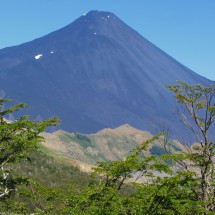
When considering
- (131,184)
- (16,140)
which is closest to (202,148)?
(131,184)

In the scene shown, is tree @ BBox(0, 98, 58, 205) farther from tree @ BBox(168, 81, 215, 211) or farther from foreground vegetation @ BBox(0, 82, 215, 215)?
tree @ BBox(168, 81, 215, 211)

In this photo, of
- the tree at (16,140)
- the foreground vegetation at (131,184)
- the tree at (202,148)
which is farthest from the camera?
the tree at (202,148)

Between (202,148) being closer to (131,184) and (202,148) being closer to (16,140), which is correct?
(131,184)

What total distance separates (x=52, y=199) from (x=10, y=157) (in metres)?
4.15

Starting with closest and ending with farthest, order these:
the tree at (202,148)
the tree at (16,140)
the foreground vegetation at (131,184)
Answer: the foreground vegetation at (131,184) → the tree at (16,140) → the tree at (202,148)

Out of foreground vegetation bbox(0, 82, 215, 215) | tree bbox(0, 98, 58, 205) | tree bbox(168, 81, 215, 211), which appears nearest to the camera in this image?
foreground vegetation bbox(0, 82, 215, 215)

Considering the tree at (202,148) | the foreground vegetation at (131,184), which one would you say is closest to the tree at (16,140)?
the foreground vegetation at (131,184)

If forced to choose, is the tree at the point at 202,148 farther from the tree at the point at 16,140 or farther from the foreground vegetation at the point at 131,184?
the tree at the point at 16,140

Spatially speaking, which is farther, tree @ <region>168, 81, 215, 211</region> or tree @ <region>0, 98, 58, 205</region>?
tree @ <region>168, 81, 215, 211</region>

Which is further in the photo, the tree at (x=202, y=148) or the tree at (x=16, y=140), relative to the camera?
the tree at (x=202, y=148)

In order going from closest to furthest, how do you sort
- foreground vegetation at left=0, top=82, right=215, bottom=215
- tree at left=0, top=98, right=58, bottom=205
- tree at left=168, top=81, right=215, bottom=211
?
→ foreground vegetation at left=0, top=82, right=215, bottom=215 < tree at left=0, top=98, right=58, bottom=205 < tree at left=168, top=81, right=215, bottom=211

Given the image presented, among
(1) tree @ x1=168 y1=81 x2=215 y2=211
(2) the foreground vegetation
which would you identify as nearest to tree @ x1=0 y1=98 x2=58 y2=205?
(2) the foreground vegetation

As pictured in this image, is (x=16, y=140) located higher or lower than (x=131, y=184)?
higher

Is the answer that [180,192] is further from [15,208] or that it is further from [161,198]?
[15,208]
